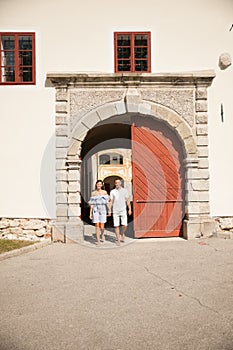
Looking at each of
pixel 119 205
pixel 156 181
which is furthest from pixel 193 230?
pixel 119 205

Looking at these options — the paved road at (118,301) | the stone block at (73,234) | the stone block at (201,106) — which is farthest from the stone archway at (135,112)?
the paved road at (118,301)

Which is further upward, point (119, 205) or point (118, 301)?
point (119, 205)

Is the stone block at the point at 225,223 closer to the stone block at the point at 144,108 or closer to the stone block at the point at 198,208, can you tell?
the stone block at the point at 198,208

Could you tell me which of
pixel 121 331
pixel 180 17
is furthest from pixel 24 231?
pixel 180 17

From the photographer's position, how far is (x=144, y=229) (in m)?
8.35

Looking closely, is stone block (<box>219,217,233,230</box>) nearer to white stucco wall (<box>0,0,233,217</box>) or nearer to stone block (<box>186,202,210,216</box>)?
white stucco wall (<box>0,0,233,217</box>)

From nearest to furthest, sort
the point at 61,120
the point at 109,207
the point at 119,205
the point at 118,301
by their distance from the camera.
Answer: the point at 118,301
the point at 119,205
the point at 109,207
the point at 61,120

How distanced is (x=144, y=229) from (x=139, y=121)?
2888mm

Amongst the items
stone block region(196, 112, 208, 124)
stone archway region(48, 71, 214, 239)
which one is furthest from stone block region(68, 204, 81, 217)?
stone block region(196, 112, 208, 124)

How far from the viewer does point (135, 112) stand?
8.13 metres

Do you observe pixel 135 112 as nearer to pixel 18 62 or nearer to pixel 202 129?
pixel 202 129

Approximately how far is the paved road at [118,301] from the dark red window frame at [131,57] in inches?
187

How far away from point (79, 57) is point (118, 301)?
632cm

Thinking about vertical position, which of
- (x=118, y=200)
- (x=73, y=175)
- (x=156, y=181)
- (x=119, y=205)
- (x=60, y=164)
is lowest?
(x=119, y=205)
